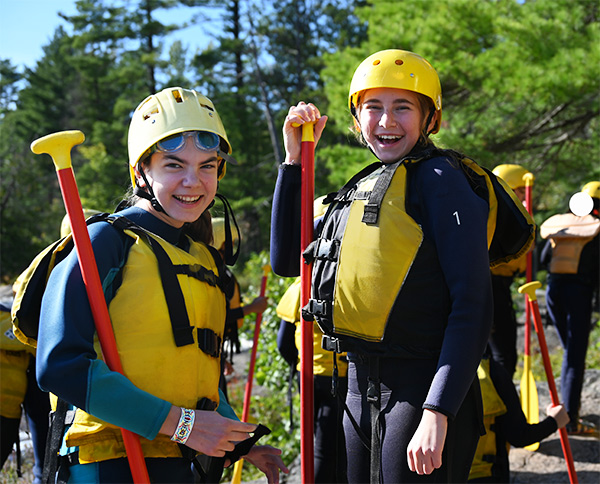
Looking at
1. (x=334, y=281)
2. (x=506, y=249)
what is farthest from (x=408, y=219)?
(x=506, y=249)

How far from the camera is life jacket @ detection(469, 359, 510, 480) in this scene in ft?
11.0

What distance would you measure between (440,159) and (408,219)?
0.80 ft

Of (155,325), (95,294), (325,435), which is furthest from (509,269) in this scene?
(95,294)

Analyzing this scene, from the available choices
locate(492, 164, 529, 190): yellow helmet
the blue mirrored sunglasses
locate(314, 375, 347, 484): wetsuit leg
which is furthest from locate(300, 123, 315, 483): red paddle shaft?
locate(492, 164, 529, 190): yellow helmet

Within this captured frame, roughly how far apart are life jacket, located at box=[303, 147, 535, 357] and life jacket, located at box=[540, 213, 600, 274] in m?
3.57

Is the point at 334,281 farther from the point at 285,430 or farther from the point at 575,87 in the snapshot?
the point at 575,87

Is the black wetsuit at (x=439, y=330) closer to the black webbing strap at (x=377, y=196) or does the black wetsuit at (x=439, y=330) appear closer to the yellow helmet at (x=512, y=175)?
the black webbing strap at (x=377, y=196)

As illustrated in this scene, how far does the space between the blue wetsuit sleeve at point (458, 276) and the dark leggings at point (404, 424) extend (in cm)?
13

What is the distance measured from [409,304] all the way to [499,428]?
177cm

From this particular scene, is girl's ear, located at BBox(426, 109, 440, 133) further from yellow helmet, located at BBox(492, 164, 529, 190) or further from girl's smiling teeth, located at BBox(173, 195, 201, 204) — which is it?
yellow helmet, located at BBox(492, 164, 529, 190)

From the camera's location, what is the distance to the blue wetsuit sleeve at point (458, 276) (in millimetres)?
1847

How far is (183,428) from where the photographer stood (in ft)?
5.89

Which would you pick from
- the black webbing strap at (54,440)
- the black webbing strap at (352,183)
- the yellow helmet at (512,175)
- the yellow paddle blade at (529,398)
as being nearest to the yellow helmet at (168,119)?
the black webbing strap at (352,183)

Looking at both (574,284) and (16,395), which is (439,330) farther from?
(574,284)
